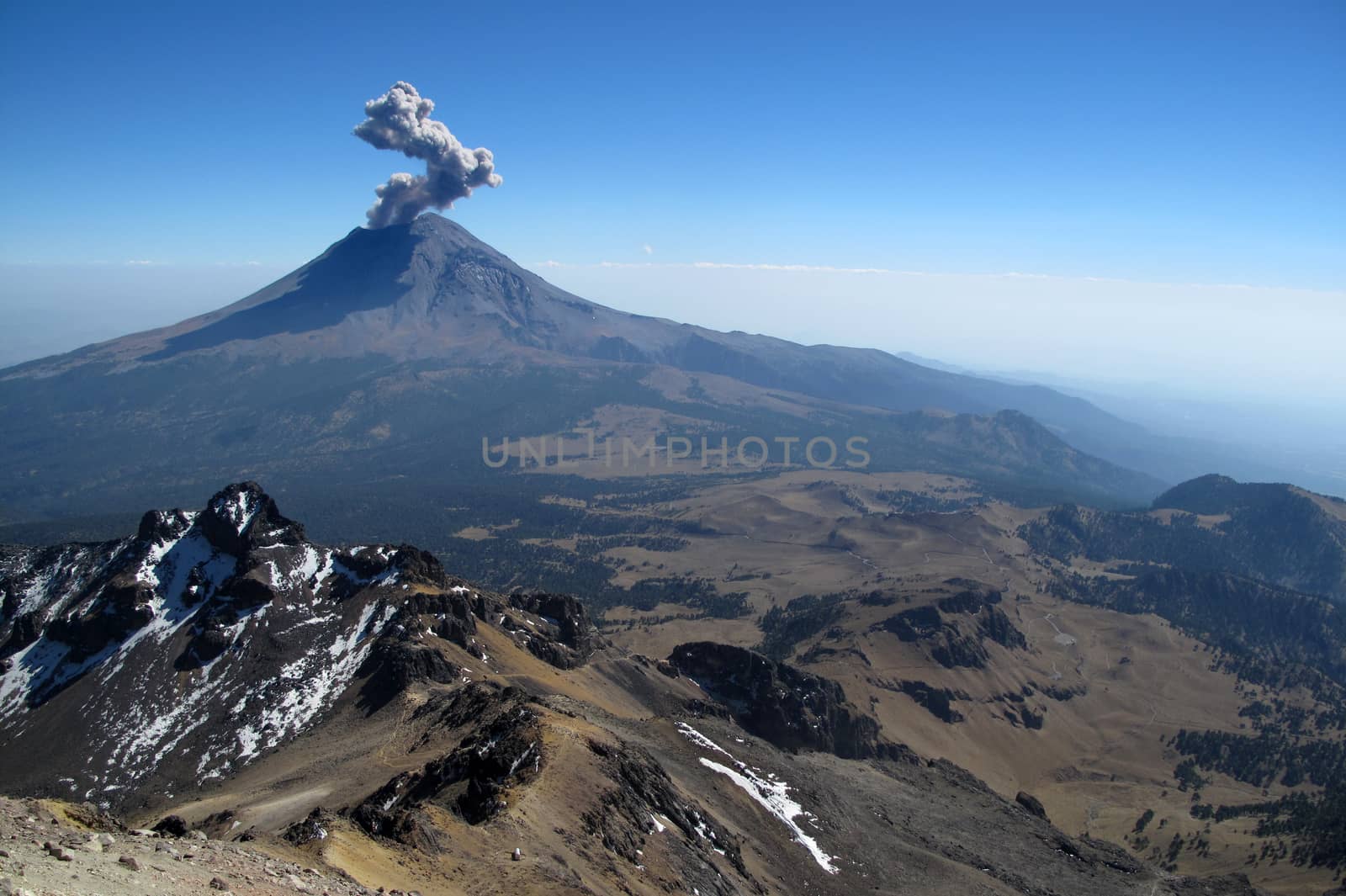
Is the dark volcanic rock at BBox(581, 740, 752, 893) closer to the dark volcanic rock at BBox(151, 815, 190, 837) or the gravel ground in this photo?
the gravel ground

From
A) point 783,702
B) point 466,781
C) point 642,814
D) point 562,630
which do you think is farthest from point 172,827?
point 783,702

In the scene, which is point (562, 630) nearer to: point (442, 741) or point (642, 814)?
point (442, 741)

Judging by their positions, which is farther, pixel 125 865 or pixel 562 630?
pixel 562 630

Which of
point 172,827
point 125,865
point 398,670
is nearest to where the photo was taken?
point 125,865

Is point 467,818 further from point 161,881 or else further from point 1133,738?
point 1133,738

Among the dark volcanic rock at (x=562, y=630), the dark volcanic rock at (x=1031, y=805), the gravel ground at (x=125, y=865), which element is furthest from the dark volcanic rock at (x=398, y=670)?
the dark volcanic rock at (x=1031, y=805)

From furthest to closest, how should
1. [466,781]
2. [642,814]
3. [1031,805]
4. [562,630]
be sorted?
1. [562,630]
2. [1031,805]
3. [642,814]
4. [466,781]

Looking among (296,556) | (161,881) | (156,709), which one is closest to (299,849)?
(161,881)

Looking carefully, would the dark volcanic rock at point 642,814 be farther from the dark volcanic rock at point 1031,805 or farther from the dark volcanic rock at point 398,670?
the dark volcanic rock at point 1031,805
